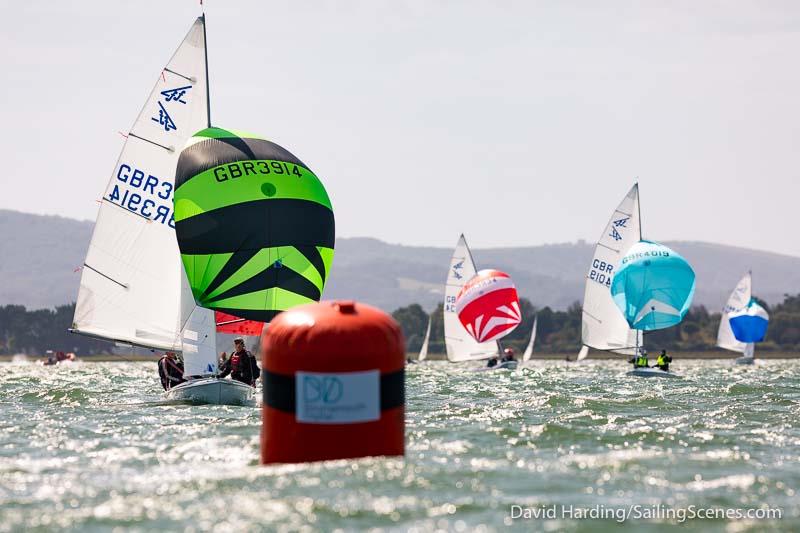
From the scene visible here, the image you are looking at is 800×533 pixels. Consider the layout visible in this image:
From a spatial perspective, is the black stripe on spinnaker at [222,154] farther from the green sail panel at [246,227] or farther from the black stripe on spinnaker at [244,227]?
the black stripe on spinnaker at [244,227]

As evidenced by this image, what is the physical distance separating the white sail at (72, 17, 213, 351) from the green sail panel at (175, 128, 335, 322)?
1960mm

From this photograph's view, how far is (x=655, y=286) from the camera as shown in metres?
51.6

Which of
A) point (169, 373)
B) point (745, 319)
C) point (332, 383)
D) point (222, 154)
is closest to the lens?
point (332, 383)

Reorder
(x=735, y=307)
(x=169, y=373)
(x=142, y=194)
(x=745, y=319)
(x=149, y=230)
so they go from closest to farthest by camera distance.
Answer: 1. (x=169, y=373)
2. (x=149, y=230)
3. (x=142, y=194)
4. (x=745, y=319)
5. (x=735, y=307)

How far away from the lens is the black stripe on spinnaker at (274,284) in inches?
1037

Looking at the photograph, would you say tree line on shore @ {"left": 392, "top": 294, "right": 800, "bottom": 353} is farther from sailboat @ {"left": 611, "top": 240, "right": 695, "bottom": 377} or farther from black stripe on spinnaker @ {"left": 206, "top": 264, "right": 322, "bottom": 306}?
black stripe on spinnaker @ {"left": 206, "top": 264, "right": 322, "bottom": 306}

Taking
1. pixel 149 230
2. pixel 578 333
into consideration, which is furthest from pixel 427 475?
pixel 578 333

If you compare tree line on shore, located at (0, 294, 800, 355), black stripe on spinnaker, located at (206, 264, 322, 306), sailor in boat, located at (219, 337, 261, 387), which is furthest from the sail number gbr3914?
tree line on shore, located at (0, 294, 800, 355)

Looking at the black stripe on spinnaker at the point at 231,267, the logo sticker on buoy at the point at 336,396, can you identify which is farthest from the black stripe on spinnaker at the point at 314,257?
the logo sticker on buoy at the point at 336,396

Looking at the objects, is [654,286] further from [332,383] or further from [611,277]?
[332,383]

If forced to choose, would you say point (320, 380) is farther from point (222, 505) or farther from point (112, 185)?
point (112, 185)

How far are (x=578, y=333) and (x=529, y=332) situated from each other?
839 cm

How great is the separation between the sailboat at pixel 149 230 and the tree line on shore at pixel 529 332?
13627 cm

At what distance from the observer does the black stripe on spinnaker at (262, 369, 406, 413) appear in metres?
12.0
